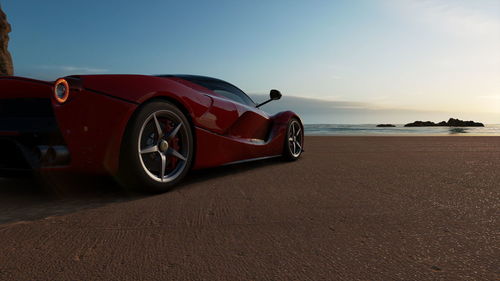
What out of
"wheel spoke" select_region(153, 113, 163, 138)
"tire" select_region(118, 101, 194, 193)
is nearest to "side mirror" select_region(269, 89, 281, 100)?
"tire" select_region(118, 101, 194, 193)

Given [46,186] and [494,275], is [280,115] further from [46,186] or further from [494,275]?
[494,275]

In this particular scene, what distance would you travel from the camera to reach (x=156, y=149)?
263 centimetres

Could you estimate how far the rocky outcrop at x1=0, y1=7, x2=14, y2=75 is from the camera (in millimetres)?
19312

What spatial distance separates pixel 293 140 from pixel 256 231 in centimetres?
336

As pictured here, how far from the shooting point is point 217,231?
5.62 feet

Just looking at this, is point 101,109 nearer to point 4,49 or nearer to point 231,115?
point 231,115

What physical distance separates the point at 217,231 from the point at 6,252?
93cm

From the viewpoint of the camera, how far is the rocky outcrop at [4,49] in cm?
1931

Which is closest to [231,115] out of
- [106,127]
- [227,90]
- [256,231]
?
[227,90]

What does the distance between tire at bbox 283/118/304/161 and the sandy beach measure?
173 centimetres

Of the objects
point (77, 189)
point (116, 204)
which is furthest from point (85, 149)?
point (77, 189)

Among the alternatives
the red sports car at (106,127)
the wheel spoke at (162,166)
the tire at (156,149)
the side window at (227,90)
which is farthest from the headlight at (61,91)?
the side window at (227,90)

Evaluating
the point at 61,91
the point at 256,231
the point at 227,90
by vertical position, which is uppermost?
the point at 227,90

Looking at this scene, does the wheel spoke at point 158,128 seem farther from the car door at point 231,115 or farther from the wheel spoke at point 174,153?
the car door at point 231,115
